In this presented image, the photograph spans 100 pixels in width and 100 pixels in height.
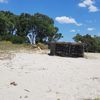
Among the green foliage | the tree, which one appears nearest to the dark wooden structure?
the green foliage

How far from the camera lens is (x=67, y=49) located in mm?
29484

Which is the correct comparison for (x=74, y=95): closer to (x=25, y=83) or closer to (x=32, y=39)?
(x=25, y=83)

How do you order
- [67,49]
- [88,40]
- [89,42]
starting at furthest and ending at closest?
[88,40] → [89,42] → [67,49]

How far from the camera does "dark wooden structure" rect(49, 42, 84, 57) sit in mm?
29156

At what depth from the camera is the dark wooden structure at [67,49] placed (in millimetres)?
29156

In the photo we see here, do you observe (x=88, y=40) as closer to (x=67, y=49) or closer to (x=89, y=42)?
(x=89, y=42)

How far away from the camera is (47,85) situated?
11.3m

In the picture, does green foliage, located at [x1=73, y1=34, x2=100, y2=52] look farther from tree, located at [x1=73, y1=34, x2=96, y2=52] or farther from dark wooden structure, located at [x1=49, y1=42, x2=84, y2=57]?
dark wooden structure, located at [x1=49, y1=42, x2=84, y2=57]

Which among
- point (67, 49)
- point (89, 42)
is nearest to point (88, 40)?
point (89, 42)

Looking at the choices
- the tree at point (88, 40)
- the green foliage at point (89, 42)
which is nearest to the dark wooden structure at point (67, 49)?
the green foliage at point (89, 42)

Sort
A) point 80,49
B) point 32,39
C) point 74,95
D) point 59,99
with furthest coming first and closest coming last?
point 32,39 → point 80,49 → point 74,95 → point 59,99

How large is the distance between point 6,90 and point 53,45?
19.9m

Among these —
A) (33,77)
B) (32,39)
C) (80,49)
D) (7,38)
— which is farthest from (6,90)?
(32,39)

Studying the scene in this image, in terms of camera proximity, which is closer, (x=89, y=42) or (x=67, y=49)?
(x=67, y=49)
